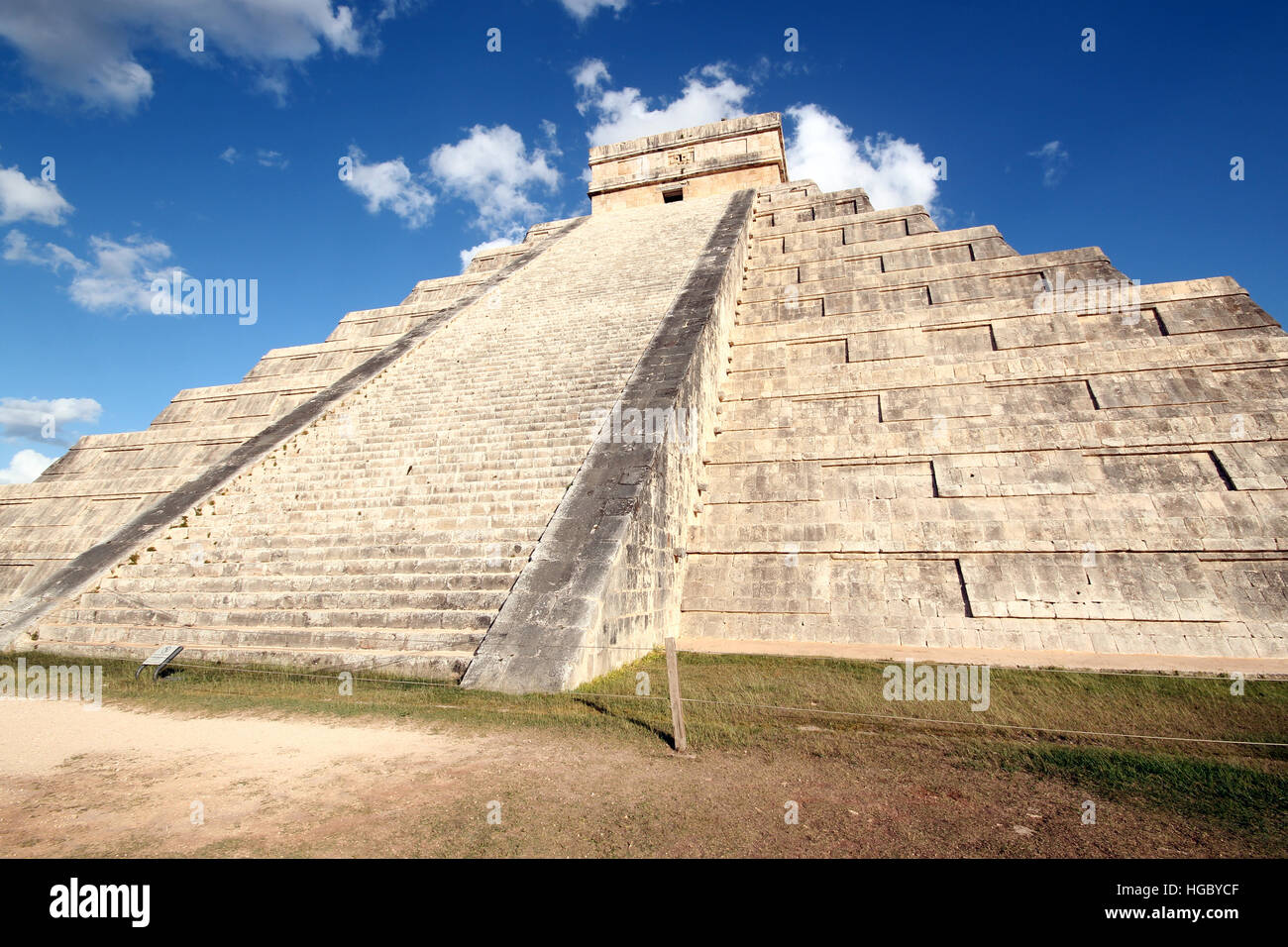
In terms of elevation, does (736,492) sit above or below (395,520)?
above

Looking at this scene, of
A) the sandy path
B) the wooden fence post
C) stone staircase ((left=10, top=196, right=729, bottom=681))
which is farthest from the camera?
stone staircase ((left=10, top=196, right=729, bottom=681))

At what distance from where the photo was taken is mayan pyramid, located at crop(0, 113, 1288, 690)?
6852mm

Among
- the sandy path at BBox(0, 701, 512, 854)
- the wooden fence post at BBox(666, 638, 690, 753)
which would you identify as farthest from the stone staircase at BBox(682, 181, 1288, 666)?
the sandy path at BBox(0, 701, 512, 854)

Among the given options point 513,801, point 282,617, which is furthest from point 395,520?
point 513,801

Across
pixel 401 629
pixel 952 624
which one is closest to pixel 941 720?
pixel 952 624

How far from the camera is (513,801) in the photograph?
3.44 metres

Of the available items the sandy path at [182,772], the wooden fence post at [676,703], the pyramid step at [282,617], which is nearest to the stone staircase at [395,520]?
the pyramid step at [282,617]

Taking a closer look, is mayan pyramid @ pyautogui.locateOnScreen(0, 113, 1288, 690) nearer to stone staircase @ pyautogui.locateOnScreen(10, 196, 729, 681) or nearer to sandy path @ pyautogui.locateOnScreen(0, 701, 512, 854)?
stone staircase @ pyautogui.locateOnScreen(10, 196, 729, 681)

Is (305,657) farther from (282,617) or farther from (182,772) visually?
(182,772)

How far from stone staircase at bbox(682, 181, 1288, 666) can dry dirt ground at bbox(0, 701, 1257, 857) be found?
161 inches

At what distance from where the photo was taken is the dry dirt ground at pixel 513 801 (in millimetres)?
3000

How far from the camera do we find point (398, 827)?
3.13 m

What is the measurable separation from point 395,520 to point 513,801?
547 cm

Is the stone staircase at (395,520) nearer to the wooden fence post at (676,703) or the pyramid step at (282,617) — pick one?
the pyramid step at (282,617)
